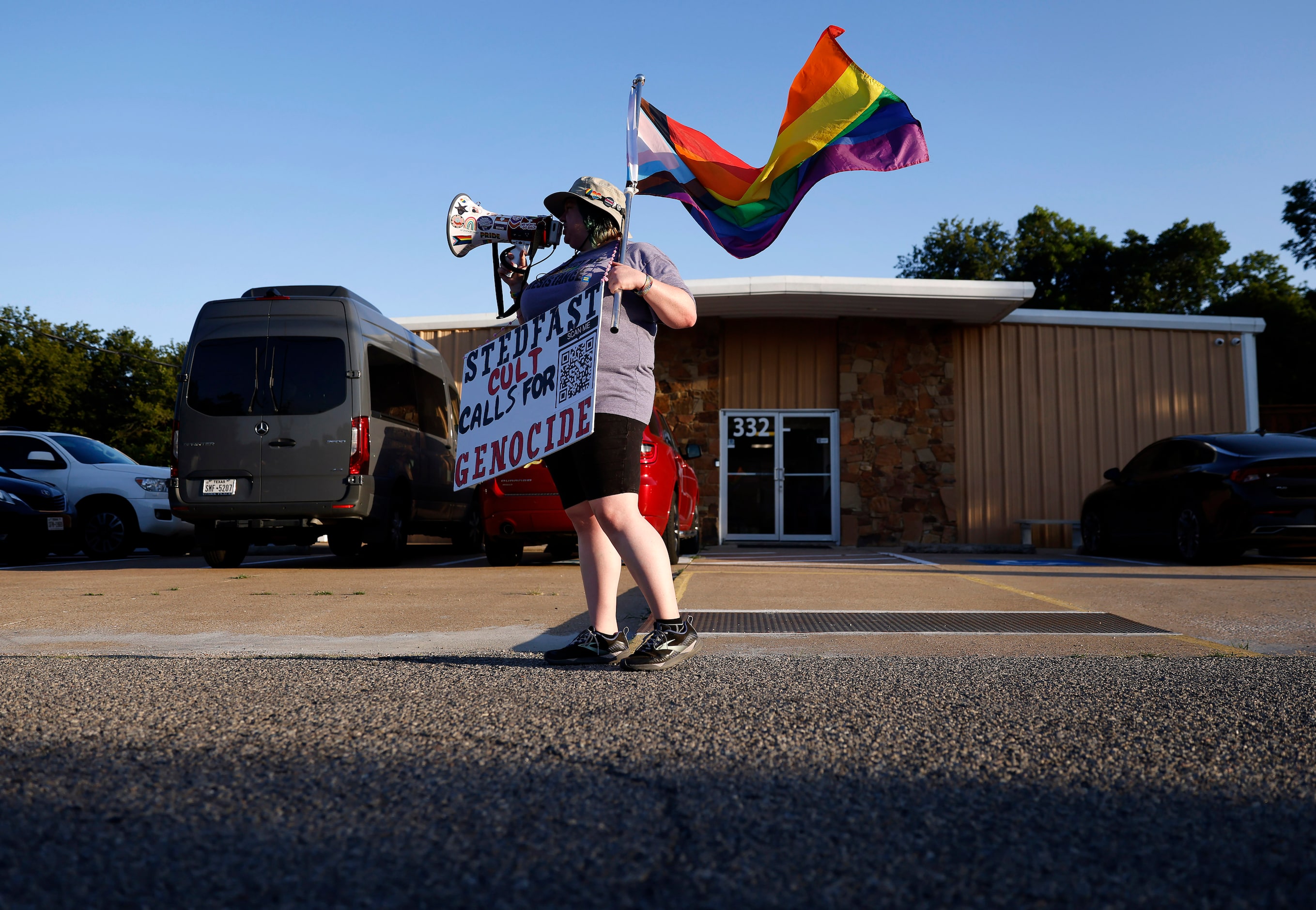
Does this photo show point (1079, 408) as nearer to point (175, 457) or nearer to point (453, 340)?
point (453, 340)

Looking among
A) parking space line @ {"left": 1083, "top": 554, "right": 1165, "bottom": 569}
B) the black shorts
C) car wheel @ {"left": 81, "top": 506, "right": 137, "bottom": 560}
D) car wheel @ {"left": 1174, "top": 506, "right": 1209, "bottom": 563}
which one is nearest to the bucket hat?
the black shorts

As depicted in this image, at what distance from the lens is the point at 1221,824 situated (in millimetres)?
1633

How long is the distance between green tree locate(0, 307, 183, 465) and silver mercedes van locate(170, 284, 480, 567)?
37.2 m

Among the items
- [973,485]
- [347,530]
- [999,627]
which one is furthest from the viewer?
[973,485]

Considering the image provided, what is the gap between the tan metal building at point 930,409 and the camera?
16.1 meters

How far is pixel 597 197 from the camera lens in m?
3.50

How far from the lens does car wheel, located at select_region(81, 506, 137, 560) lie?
1152cm

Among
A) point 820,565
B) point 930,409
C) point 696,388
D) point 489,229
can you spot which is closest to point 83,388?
point 696,388

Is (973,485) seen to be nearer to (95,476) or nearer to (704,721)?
(95,476)

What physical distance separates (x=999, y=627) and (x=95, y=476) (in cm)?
1098

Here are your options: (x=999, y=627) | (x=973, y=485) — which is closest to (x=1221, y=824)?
(x=999, y=627)

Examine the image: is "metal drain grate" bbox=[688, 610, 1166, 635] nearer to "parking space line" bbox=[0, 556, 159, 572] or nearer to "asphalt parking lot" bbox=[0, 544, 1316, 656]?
"asphalt parking lot" bbox=[0, 544, 1316, 656]

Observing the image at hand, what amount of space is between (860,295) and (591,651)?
12.2 m

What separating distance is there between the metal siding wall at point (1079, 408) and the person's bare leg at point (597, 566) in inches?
543
